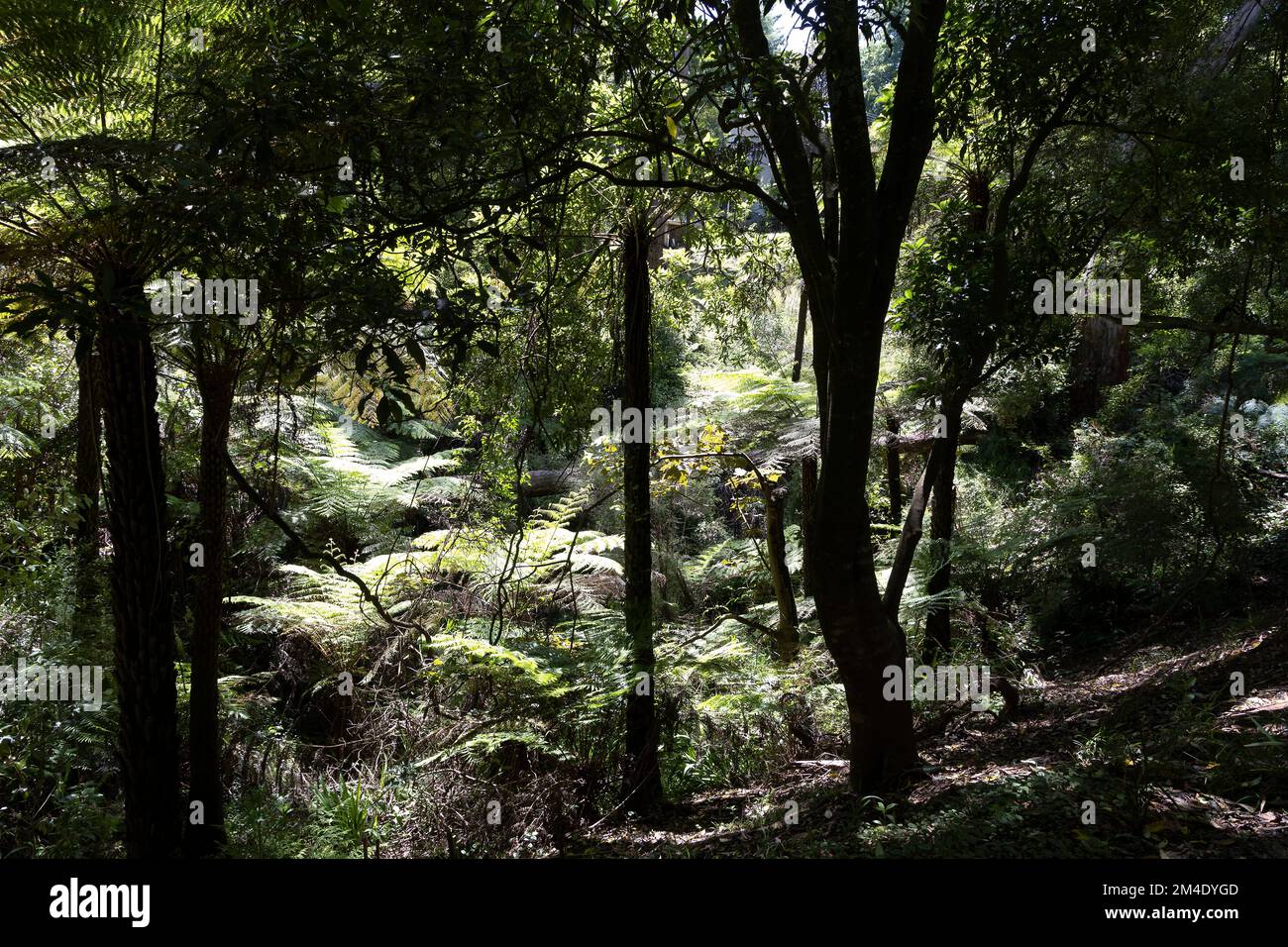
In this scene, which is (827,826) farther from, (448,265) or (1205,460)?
(1205,460)

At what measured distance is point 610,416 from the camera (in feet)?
24.1

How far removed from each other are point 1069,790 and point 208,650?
15.8 ft

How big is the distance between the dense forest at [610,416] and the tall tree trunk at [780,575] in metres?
0.04

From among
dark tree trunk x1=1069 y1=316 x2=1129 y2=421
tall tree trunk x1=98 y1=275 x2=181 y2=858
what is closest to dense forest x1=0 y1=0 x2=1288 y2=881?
tall tree trunk x1=98 y1=275 x2=181 y2=858

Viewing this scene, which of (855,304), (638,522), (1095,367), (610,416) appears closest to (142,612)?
(638,522)

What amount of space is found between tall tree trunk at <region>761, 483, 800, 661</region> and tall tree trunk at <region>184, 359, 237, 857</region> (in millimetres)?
4130

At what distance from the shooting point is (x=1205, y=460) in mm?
8281

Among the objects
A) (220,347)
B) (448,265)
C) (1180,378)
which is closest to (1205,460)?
(1180,378)

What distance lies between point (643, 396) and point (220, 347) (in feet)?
8.69

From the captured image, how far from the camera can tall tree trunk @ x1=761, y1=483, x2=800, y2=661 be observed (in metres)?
7.27

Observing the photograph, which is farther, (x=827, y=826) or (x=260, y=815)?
(x=260, y=815)

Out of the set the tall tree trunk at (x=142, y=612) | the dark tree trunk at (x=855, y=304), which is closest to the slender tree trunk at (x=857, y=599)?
the dark tree trunk at (x=855, y=304)

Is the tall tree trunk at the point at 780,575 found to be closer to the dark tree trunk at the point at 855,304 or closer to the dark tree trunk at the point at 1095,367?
the dark tree trunk at the point at 855,304
